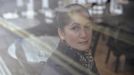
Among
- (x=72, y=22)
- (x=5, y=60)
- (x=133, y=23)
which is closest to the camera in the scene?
(x=72, y=22)

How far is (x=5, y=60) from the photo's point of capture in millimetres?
1069

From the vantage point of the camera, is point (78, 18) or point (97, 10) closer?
point (78, 18)

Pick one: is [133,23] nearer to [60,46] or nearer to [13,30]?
[60,46]

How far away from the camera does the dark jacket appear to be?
1000 mm

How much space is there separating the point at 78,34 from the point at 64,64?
0.15 metres

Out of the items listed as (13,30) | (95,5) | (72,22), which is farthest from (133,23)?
Result: (13,30)

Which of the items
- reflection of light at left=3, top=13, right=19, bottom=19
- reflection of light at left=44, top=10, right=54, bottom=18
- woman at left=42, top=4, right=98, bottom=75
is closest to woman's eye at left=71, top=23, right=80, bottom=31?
woman at left=42, top=4, right=98, bottom=75

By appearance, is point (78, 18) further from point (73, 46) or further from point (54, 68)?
point (54, 68)

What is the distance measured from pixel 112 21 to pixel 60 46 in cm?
28

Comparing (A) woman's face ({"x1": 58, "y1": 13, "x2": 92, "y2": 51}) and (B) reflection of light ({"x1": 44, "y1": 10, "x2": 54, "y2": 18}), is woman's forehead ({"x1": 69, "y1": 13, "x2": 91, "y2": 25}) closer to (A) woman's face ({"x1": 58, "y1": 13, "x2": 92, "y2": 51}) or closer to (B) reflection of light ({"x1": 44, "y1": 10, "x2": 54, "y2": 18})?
(A) woman's face ({"x1": 58, "y1": 13, "x2": 92, "y2": 51})

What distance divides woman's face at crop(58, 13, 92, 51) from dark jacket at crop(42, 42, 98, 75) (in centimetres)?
2

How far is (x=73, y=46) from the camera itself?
0.99 m

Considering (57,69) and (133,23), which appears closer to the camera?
(57,69)

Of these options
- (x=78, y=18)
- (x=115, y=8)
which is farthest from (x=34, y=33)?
(x=115, y=8)
